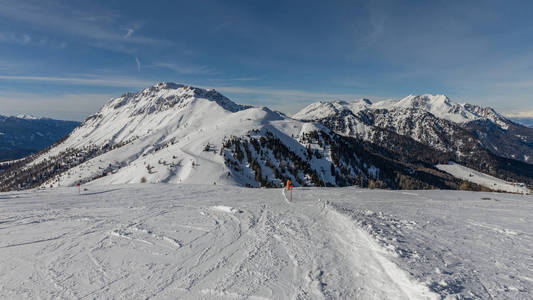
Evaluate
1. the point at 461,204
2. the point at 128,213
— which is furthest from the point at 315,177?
the point at 128,213

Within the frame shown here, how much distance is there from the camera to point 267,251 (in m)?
8.62

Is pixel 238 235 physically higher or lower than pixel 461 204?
lower

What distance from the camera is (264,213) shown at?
13.7 meters

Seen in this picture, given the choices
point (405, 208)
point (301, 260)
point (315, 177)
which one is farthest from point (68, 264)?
point (315, 177)

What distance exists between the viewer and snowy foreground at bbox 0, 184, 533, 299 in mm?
6234

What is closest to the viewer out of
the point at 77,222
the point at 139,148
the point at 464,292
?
the point at 464,292

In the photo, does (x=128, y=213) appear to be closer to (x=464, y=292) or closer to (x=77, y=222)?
(x=77, y=222)

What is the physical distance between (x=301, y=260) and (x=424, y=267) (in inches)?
143

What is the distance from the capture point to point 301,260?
792 centimetres

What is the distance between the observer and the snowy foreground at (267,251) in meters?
6.23

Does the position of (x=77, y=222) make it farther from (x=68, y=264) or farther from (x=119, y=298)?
(x=119, y=298)

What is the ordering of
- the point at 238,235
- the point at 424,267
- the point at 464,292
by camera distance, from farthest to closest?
the point at 238,235, the point at 424,267, the point at 464,292

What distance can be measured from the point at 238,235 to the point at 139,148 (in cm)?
19201

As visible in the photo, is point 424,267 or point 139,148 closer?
point 424,267
